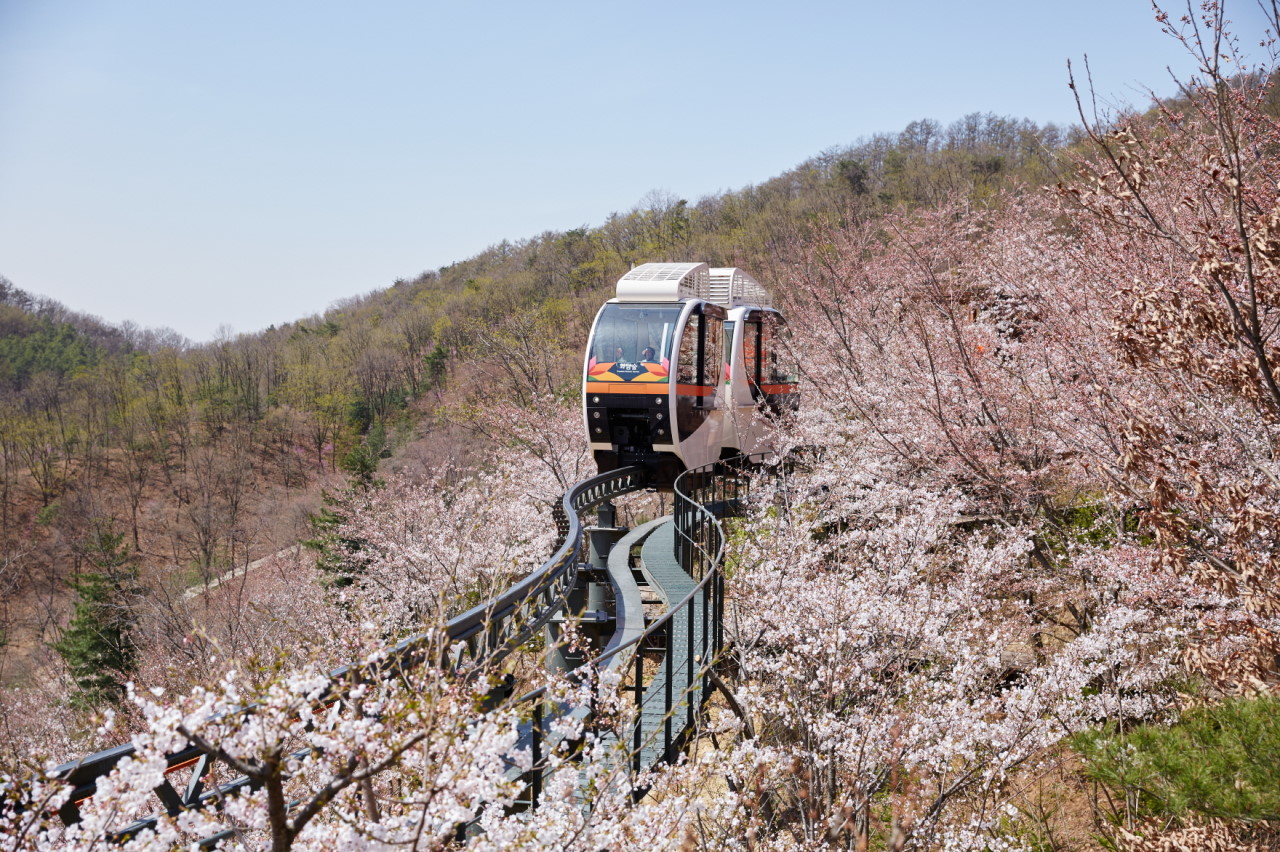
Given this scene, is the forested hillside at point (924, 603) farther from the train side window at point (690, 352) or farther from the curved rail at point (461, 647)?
the train side window at point (690, 352)

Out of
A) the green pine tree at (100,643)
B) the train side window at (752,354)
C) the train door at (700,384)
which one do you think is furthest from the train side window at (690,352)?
the green pine tree at (100,643)

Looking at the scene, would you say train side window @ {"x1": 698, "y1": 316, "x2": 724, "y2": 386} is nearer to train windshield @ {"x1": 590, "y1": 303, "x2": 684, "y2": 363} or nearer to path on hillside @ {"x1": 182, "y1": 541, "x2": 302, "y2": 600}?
train windshield @ {"x1": 590, "y1": 303, "x2": 684, "y2": 363}

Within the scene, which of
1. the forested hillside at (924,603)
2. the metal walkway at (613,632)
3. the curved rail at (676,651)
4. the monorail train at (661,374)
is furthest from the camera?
the monorail train at (661,374)

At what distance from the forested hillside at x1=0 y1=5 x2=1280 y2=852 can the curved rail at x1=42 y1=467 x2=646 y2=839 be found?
0.14 metres

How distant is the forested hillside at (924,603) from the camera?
271 centimetres

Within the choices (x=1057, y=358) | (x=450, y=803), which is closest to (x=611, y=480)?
(x=1057, y=358)

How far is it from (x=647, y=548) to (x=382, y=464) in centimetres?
3357

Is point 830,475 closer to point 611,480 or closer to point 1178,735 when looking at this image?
point 611,480

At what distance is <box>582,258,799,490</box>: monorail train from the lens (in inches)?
506

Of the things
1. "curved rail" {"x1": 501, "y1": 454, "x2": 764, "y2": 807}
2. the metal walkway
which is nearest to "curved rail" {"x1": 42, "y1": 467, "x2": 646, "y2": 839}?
the metal walkway

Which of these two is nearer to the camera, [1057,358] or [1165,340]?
[1165,340]

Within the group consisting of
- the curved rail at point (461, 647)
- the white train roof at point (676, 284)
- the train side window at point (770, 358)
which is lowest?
the curved rail at point (461, 647)

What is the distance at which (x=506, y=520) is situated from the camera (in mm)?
19219

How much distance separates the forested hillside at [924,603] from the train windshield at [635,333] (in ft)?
9.92
